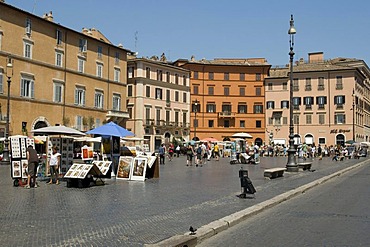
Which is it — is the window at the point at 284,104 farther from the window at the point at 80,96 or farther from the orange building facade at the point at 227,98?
the window at the point at 80,96

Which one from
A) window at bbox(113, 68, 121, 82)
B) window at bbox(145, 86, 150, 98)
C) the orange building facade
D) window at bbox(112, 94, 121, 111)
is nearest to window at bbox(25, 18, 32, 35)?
window at bbox(113, 68, 121, 82)

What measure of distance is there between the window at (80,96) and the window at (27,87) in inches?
264

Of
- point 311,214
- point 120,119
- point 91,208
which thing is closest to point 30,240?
point 91,208

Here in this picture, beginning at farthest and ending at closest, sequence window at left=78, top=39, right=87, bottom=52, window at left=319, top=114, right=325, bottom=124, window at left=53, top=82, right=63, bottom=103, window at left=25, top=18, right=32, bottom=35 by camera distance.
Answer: window at left=319, top=114, right=325, bottom=124
window at left=78, top=39, right=87, bottom=52
window at left=53, top=82, right=63, bottom=103
window at left=25, top=18, right=32, bottom=35

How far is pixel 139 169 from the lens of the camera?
19.1 meters

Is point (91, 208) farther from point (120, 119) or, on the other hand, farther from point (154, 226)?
point (120, 119)

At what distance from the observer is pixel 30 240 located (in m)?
7.43

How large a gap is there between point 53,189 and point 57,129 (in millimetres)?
4735

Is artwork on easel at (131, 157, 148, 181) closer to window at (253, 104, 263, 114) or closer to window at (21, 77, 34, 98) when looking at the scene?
window at (21, 77, 34, 98)

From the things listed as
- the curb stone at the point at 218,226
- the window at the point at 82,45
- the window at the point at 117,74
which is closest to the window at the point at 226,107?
the window at the point at 117,74

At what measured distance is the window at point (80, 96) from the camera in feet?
168

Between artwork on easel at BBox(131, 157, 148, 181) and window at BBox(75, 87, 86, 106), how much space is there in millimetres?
33542

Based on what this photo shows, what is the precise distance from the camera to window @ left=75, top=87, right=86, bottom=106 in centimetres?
5123

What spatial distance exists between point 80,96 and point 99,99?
3780 mm
